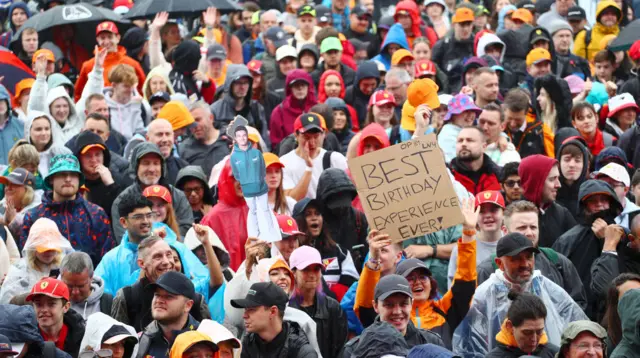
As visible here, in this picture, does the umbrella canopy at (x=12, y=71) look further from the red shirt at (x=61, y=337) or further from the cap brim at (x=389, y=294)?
the cap brim at (x=389, y=294)

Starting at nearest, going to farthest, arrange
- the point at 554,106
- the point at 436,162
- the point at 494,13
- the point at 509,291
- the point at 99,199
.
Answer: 1. the point at 509,291
2. the point at 436,162
3. the point at 99,199
4. the point at 554,106
5. the point at 494,13

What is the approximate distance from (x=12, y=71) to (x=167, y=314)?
7.72m

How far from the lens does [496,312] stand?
1030cm

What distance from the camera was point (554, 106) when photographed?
15.9 metres

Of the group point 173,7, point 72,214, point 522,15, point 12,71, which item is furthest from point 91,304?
point 522,15

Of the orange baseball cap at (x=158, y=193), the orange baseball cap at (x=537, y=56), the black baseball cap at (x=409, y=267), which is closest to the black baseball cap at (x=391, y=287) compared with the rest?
the black baseball cap at (x=409, y=267)

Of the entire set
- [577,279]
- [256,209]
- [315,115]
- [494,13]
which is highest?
[494,13]

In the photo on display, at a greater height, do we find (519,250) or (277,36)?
(277,36)

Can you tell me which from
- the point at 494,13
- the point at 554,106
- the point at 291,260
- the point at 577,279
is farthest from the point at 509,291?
the point at 494,13

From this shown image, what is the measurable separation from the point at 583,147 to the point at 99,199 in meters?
4.34

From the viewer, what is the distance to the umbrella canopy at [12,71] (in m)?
16.7

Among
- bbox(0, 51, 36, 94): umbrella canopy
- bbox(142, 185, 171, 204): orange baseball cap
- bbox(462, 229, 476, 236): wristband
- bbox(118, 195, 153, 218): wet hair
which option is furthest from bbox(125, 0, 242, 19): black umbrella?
bbox(462, 229, 476, 236): wristband

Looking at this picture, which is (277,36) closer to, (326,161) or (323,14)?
(323,14)

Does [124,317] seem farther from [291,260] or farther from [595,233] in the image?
[595,233]
